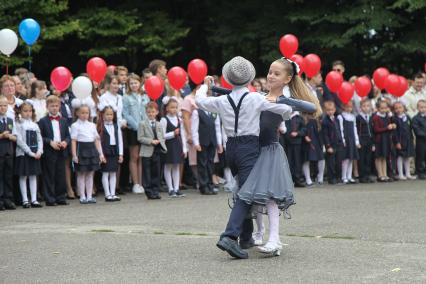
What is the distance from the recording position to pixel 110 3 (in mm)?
29797

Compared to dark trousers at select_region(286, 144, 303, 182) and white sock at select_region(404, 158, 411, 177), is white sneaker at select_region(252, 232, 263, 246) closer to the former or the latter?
dark trousers at select_region(286, 144, 303, 182)

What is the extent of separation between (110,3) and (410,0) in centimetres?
962

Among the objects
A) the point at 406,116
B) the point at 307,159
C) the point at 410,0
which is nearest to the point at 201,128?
the point at 307,159

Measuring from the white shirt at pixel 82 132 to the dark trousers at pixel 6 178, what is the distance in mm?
1190

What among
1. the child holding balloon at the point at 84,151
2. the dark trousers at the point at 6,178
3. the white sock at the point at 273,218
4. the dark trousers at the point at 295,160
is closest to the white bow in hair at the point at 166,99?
the child holding balloon at the point at 84,151

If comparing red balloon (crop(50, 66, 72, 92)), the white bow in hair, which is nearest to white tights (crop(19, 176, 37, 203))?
red balloon (crop(50, 66, 72, 92))

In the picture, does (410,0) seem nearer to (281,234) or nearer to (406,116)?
(406,116)

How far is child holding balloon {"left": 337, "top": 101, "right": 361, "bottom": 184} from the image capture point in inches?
724

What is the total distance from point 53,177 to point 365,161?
22.5 feet

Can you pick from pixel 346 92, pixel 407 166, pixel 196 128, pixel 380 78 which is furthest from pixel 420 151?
pixel 196 128

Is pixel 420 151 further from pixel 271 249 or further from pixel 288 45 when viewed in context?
pixel 271 249

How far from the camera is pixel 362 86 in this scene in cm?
1883

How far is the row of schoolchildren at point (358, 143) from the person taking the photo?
1803cm

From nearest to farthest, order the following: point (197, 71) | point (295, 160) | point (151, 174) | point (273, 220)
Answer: point (273, 220), point (151, 174), point (197, 71), point (295, 160)
